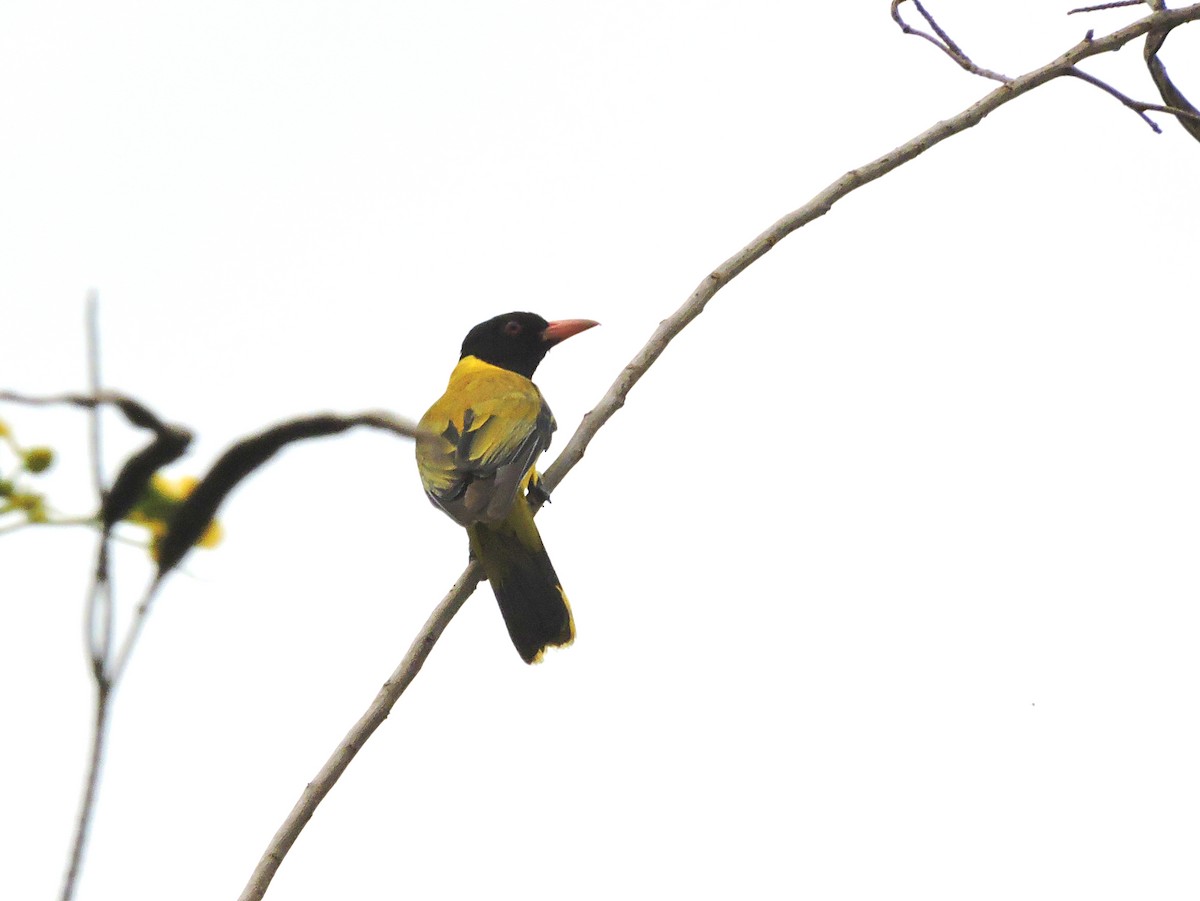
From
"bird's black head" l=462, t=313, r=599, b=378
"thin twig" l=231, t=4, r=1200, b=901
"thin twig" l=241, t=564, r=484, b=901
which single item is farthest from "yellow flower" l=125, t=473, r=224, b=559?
"bird's black head" l=462, t=313, r=599, b=378

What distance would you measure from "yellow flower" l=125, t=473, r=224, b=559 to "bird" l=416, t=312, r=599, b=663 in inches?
117

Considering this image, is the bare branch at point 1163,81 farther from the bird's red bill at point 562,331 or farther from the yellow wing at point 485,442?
the bird's red bill at point 562,331

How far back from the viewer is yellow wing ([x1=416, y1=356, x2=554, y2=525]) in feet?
12.6

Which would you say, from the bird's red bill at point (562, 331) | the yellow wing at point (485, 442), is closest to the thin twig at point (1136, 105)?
the yellow wing at point (485, 442)

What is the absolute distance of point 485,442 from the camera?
4.21 meters

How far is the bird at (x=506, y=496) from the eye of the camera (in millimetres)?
3885

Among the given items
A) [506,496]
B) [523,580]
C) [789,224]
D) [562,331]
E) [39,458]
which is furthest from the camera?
[562,331]

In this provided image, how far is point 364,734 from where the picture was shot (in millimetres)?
1977

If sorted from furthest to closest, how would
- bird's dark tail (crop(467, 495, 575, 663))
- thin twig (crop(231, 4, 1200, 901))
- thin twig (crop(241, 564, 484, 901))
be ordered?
bird's dark tail (crop(467, 495, 575, 663)) → thin twig (crop(231, 4, 1200, 901)) → thin twig (crop(241, 564, 484, 901))

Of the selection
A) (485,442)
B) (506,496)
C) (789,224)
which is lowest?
(506,496)

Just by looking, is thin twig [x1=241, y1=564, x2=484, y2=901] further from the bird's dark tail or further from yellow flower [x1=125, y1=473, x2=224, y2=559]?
the bird's dark tail

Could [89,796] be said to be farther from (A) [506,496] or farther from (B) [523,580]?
(B) [523,580]

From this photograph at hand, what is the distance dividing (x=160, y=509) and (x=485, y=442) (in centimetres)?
371

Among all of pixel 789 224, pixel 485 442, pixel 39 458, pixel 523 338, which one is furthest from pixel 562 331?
pixel 39 458
